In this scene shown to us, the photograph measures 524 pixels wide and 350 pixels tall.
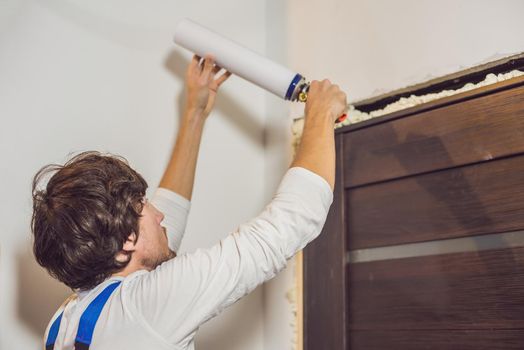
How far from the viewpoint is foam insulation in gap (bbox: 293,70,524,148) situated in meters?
1.21

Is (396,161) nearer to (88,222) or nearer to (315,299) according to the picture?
(315,299)

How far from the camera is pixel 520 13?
117cm

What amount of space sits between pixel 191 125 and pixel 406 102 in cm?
52

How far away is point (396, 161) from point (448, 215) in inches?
7.1

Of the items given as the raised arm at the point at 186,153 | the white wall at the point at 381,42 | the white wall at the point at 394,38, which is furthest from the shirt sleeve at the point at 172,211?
the white wall at the point at 394,38

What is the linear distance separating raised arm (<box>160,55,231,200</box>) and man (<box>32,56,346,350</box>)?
0.94 ft

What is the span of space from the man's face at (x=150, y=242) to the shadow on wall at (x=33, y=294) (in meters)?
0.32

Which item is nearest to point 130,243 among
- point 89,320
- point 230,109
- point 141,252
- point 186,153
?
point 141,252

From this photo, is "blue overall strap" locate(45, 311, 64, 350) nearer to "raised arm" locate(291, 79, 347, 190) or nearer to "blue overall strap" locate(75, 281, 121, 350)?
"blue overall strap" locate(75, 281, 121, 350)

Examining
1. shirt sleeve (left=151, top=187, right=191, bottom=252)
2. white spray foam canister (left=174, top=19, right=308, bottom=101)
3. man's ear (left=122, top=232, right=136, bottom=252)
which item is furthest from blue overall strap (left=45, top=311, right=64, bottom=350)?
white spray foam canister (left=174, top=19, right=308, bottom=101)

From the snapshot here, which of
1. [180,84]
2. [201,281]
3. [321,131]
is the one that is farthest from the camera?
[180,84]

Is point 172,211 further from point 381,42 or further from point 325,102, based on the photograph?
point 381,42

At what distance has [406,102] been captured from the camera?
1346 mm

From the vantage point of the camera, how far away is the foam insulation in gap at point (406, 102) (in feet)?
3.96
